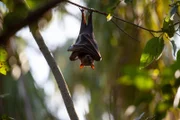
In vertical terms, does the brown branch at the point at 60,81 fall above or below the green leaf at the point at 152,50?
above

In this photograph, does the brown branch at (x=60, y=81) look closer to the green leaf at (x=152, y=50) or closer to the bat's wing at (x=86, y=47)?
the green leaf at (x=152, y=50)

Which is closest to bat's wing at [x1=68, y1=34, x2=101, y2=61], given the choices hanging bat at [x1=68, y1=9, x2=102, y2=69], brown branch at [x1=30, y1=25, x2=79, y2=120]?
hanging bat at [x1=68, y1=9, x2=102, y2=69]

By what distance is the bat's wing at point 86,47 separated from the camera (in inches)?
64.4

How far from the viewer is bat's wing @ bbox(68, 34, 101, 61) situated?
1.64 metres

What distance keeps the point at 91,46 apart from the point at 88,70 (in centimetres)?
402

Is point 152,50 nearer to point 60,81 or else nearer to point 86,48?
point 60,81

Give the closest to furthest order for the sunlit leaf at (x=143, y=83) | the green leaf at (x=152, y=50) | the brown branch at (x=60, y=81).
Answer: the sunlit leaf at (x=143, y=83) < the green leaf at (x=152, y=50) < the brown branch at (x=60, y=81)

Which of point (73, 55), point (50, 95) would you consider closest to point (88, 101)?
point (50, 95)

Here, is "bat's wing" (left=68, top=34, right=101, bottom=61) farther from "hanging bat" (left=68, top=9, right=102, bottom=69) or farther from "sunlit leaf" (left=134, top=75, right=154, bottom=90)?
"sunlit leaf" (left=134, top=75, right=154, bottom=90)

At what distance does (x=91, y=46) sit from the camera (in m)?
1.66

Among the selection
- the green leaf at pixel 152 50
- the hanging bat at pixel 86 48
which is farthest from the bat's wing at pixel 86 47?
the green leaf at pixel 152 50

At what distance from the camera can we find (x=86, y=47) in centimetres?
166

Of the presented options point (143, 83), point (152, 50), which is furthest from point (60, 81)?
point (143, 83)

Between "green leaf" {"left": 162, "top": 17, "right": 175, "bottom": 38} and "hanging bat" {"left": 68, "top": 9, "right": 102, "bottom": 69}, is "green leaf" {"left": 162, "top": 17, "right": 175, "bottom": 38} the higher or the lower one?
the lower one
